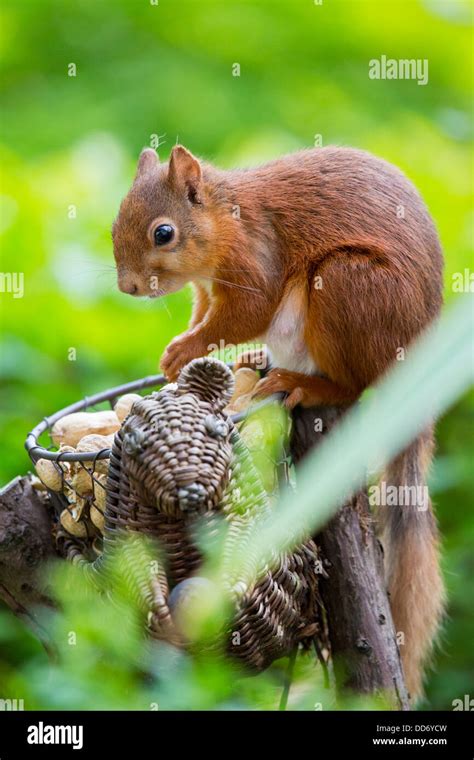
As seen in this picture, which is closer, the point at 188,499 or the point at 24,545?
the point at 188,499

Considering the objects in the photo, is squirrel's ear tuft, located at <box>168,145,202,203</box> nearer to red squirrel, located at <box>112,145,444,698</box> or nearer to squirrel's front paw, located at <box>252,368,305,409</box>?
red squirrel, located at <box>112,145,444,698</box>

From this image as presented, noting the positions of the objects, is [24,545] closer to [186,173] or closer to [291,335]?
[291,335]

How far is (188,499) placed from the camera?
0.95 metres

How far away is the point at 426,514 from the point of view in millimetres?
1506

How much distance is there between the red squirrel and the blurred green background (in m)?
0.50

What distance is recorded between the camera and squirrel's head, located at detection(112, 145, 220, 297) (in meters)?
1.38

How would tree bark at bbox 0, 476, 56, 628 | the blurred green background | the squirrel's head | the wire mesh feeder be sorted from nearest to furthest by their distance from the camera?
the wire mesh feeder → tree bark at bbox 0, 476, 56, 628 → the squirrel's head → the blurred green background

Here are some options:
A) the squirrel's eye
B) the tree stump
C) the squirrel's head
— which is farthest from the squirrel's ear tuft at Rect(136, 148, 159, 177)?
the tree stump

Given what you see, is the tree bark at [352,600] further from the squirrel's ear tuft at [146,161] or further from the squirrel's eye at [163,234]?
the squirrel's ear tuft at [146,161]

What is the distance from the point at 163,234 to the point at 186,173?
11cm

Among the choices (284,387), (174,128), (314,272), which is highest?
(174,128)

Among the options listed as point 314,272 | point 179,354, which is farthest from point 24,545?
point 314,272

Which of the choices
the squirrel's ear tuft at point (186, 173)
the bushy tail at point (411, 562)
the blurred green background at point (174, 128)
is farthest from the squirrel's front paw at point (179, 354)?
the blurred green background at point (174, 128)
